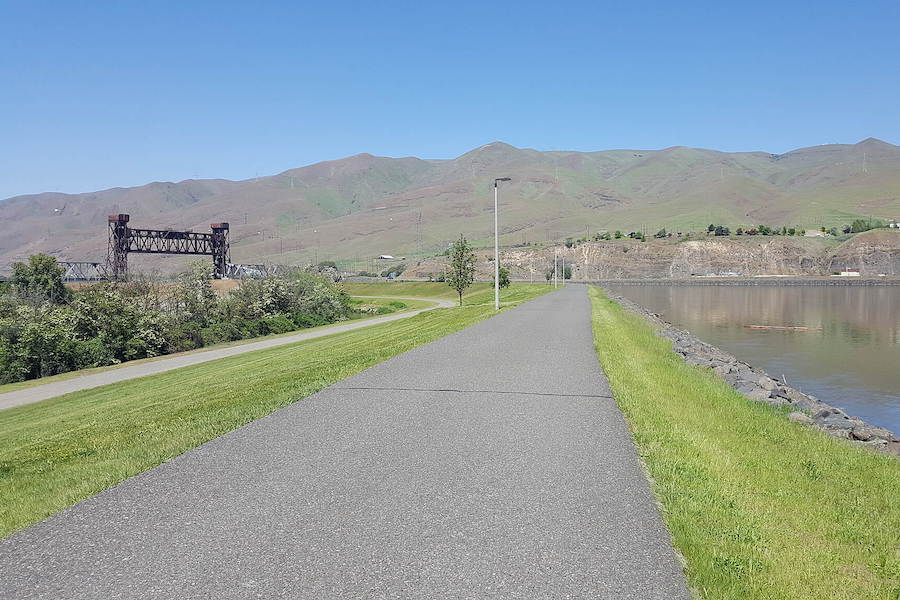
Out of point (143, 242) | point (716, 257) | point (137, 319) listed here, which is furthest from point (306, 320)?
point (716, 257)

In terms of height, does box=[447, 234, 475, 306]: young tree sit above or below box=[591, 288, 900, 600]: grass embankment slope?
above

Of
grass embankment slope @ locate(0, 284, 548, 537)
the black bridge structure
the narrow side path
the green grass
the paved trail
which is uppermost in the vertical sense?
the black bridge structure

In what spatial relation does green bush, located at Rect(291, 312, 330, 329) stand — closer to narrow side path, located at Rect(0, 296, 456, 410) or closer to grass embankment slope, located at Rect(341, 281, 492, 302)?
narrow side path, located at Rect(0, 296, 456, 410)

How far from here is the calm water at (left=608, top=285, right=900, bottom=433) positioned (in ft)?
75.6


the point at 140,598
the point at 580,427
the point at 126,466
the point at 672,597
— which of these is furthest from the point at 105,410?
the point at 672,597

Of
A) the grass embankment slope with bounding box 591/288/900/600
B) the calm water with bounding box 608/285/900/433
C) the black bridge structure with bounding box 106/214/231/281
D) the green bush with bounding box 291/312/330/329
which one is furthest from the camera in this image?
the black bridge structure with bounding box 106/214/231/281

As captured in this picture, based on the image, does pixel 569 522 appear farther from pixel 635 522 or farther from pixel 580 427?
pixel 580 427

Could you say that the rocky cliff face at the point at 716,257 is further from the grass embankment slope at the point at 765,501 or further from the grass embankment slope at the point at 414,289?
the grass embankment slope at the point at 765,501

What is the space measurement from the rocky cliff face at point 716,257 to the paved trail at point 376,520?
515 ft

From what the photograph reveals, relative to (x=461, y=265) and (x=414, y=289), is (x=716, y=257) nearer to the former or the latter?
(x=414, y=289)

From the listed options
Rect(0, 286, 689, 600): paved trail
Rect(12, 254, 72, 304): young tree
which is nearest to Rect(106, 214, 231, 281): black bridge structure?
Rect(12, 254, 72, 304): young tree

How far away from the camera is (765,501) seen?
678cm

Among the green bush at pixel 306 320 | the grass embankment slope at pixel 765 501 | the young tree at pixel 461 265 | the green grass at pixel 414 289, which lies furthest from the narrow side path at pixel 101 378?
the green grass at pixel 414 289

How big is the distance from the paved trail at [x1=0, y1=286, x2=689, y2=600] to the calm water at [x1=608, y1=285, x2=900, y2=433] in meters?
14.5
